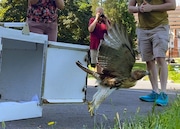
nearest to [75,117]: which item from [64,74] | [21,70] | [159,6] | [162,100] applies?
[64,74]

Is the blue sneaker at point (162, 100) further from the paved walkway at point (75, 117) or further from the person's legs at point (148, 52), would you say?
the person's legs at point (148, 52)

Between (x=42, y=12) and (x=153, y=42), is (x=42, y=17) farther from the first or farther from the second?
(x=153, y=42)

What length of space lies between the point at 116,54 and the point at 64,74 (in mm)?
575

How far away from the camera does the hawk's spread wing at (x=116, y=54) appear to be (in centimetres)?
319

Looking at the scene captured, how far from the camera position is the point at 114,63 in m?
3.20

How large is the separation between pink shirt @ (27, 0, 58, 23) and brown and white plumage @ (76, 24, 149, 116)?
1.11 metres

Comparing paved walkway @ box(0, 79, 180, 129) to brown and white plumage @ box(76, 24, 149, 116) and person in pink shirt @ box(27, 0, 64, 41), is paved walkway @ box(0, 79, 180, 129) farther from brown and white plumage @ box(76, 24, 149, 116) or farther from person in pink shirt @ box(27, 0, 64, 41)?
person in pink shirt @ box(27, 0, 64, 41)

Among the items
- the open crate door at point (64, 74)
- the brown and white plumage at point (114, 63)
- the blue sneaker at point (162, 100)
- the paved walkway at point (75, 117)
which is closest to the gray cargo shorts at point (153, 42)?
the blue sneaker at point (162, 100)

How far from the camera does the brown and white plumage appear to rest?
10.5ft

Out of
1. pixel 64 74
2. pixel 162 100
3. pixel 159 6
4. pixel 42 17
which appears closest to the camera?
pixel 64 74

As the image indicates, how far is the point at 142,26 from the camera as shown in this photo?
507 cm

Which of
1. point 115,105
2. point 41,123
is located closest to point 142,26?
point 115,105

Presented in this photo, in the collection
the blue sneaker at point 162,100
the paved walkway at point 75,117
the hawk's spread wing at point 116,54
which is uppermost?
the hawk's spread wing at point 116,54

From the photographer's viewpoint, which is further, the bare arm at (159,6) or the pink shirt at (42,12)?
the bare arm at (159,6)
